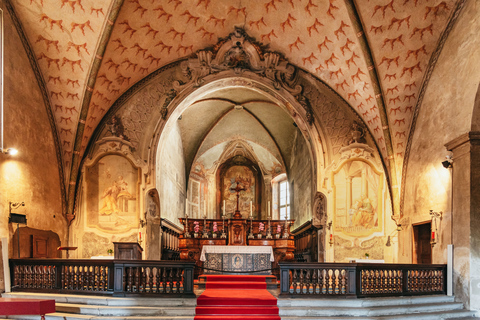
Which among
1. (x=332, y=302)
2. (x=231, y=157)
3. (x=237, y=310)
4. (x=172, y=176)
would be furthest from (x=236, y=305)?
(x=231, y=157)

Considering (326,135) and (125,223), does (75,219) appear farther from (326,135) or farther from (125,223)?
(326,135)

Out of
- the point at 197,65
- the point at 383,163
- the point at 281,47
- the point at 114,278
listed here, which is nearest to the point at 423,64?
the point at 383,163

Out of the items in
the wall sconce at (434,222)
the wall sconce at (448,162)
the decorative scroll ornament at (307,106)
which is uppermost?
the decorative scroll ornament at (307,106)

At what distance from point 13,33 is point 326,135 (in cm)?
896

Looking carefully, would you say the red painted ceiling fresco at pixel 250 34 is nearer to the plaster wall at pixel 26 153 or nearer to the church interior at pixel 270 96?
the church interior at pixel 270 96

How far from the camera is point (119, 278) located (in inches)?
362

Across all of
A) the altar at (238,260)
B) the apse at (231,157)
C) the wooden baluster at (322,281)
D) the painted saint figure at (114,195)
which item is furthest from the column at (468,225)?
the painted saint figure at (114,195)

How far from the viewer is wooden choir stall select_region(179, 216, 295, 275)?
1412 centimetres

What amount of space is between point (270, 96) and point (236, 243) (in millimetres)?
4892

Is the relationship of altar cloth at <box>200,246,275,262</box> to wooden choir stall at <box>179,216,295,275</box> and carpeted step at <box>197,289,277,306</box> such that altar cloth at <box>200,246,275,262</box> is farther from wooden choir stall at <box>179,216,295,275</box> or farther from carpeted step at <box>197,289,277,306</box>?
carpeted step at <box>197,289,277,306</box>

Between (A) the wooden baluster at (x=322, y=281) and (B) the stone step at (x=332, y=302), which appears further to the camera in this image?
(A) the wooden baluster at (x=322, y=281)

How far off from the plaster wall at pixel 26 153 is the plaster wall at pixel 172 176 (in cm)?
326

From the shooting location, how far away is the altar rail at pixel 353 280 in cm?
932

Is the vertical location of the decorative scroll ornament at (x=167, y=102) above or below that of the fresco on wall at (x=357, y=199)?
above
